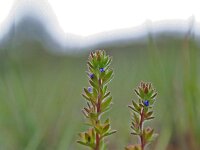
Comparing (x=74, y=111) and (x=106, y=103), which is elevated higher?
(x=74, y=111)

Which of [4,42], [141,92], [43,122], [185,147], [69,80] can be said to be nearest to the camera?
[141,92]

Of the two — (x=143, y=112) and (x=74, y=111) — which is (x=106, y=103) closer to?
(x=143, y=112)

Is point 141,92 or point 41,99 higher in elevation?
point 41,99

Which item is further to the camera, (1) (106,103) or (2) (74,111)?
(2) (74,111)

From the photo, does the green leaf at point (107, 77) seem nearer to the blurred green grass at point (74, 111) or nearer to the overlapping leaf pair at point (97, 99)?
the overlapping leaf pair at point (97, 99)

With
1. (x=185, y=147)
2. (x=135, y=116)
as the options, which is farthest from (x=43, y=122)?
(x=135, y=116)

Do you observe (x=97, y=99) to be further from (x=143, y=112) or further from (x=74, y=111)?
(x=74, y=111)

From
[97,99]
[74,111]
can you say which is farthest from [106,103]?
[74,111]

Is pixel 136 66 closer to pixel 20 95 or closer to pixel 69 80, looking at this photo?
pixel 69 80

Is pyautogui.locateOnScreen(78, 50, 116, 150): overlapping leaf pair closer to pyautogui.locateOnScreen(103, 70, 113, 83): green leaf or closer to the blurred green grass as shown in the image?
pyautogui.locateOnScreen(103, 70, 113, 83): green leaf
